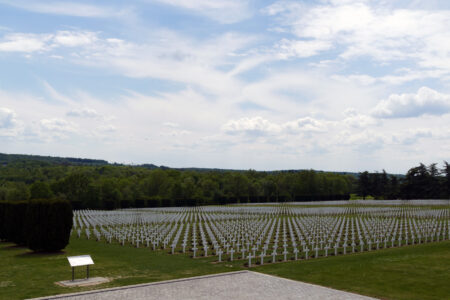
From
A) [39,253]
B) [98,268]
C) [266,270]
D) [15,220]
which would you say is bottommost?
[39,253]

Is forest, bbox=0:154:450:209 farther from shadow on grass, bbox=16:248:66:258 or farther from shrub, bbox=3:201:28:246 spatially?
shadow on grass, bbox=16:248:66:258

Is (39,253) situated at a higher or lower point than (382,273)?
lower

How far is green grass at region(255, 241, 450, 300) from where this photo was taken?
10.0 meters

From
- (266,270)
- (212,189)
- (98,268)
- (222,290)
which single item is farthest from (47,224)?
(212,189)

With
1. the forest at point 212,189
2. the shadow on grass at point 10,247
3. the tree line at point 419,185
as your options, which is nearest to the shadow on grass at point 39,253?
the shadow on grass at point 10,247

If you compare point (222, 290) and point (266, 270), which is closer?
point (222, 290)

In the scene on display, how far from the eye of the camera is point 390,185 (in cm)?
9412

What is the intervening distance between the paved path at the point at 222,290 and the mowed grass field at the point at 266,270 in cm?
75

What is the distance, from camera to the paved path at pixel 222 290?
9.12 meters

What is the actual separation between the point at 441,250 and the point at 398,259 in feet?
12.0

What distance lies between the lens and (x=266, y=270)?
12.8m

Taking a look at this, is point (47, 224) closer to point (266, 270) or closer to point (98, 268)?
point (98, 268)

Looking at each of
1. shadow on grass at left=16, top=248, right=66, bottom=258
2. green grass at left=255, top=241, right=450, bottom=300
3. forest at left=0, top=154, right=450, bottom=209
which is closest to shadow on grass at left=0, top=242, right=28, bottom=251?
shadow on grass at left=16, top=248, right=66, bottom=258

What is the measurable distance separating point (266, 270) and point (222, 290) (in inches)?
134
